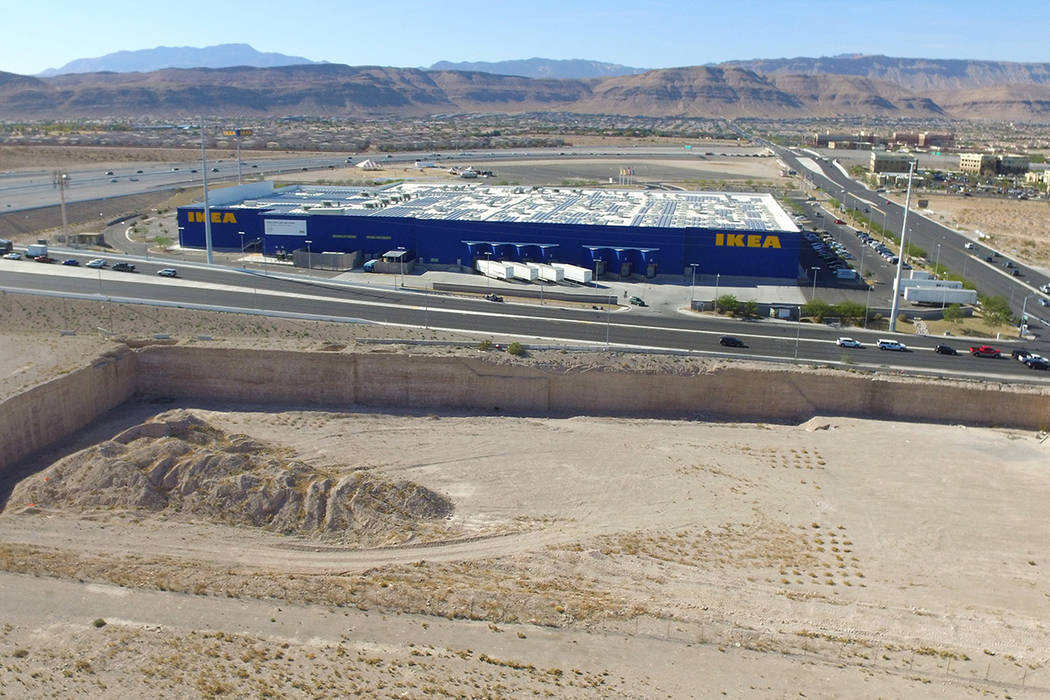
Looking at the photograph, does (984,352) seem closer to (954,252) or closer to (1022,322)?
(1022,322)

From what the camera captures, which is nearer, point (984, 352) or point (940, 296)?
point (984, 352)

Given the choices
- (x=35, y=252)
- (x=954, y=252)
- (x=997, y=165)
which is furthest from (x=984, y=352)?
(x=997, y=165)

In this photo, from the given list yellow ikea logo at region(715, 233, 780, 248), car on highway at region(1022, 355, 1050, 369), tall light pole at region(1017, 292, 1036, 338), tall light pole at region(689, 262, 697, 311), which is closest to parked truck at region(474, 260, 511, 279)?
tall light pole at region(689, 262, 697, 311)

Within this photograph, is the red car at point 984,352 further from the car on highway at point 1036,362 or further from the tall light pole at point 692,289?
the tall light pole at point 692,289

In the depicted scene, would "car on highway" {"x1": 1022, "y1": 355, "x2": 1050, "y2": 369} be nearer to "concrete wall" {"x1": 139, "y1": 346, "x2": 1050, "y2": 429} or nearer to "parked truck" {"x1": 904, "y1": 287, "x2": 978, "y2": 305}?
"concrete wall" {"x1": 139, "y1": 346, "x2": 1050, "y2": 429}

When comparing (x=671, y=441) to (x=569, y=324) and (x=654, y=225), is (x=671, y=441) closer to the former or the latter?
(x=569, y=324)
